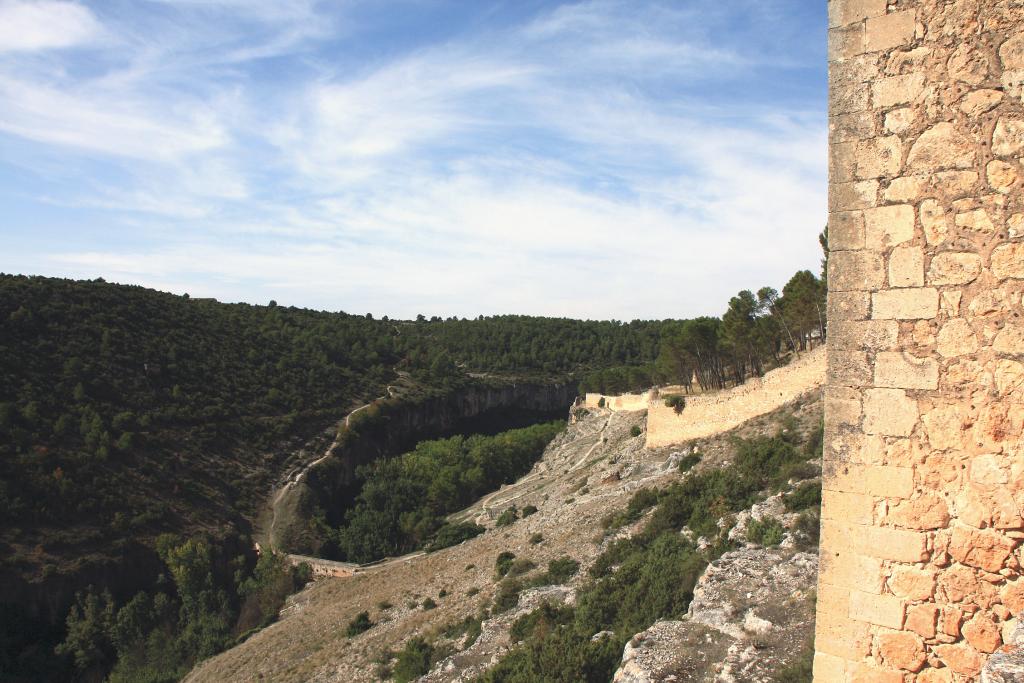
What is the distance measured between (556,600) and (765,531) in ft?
18.3

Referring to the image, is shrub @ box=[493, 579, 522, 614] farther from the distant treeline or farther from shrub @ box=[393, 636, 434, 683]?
the distant treeline

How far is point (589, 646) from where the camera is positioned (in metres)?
12.2

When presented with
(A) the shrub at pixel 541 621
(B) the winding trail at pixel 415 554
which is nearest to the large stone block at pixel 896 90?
(A) the shrub at pixel 541 621

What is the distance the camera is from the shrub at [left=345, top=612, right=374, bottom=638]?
22.2 metres

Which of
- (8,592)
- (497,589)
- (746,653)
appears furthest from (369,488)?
(746,653)

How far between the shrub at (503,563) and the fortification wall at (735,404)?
9144 millimetres

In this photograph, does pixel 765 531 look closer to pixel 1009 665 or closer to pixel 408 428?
pixel 1009 665

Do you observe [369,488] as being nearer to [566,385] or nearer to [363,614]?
[363,614]

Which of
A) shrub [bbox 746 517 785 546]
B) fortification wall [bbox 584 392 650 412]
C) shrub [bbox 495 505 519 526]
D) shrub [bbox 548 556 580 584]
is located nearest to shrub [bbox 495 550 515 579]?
shrub [bbox 548 556 580 584]

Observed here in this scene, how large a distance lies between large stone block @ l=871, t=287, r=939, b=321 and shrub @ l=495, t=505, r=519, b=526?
29.5 meters

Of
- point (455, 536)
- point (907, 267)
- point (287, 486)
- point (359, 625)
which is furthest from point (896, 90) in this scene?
point (287, 486)

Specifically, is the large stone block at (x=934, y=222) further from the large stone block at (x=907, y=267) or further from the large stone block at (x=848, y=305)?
the large stone block at (x=848, y=305)

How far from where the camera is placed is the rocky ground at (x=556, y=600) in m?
9.18

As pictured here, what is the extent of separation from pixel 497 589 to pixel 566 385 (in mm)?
74325
